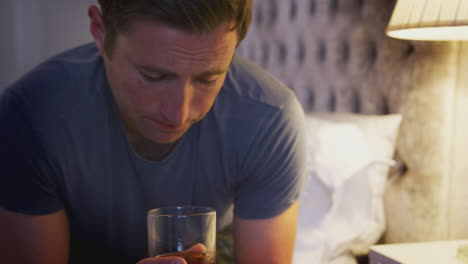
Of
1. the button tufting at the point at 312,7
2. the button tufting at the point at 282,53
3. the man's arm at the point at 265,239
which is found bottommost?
the man's arm at the point at 265,239

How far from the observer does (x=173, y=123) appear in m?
0.91

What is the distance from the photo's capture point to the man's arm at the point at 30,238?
99 centimetres

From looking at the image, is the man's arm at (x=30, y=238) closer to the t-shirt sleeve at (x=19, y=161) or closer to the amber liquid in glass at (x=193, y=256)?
the t-shirt sleeve at (x=19, y=161)

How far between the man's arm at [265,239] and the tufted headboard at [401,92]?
2.55ft

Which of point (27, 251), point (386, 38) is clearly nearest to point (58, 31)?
point (386, 38)

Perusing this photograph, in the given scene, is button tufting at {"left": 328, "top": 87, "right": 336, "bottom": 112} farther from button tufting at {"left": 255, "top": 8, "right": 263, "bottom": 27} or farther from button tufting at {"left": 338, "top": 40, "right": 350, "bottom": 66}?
button tufting at {"left": 255, "top": 8, "right": 263, "bottom": 27}

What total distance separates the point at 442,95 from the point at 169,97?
1.14 m

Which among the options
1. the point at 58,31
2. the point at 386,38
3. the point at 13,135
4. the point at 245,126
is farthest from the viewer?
the point at 58,31

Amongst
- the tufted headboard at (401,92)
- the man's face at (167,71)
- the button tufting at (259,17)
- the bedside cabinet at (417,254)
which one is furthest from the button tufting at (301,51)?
the man's face at (167,71)

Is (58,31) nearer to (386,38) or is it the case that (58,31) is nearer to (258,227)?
(386,38)

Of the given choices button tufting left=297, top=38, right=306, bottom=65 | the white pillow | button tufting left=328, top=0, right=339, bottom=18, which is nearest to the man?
the white pillow

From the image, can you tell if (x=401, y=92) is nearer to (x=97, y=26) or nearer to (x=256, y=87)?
(x=256, y=87)

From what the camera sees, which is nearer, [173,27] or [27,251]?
[173,27]

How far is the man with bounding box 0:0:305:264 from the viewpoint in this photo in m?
0.89
